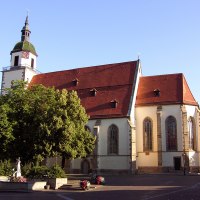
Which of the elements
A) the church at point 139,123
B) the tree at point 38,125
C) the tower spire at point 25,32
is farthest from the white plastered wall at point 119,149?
the tower spire at point 25,32

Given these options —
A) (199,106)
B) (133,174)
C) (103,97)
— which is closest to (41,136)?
(133,174)

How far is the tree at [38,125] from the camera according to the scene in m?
29.5

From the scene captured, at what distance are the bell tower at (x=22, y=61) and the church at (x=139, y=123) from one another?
10614mm

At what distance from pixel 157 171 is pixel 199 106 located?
1146 cm

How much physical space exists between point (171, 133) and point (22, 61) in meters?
27.3

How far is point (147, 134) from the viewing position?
46250 millimetres

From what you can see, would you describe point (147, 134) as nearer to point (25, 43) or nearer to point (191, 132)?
point (191, 132)

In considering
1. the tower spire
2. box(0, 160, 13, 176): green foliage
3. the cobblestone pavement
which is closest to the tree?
box(0, 160, 13, 176): green foliage

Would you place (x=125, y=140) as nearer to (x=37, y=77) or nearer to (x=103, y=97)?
(x=103, y=97)

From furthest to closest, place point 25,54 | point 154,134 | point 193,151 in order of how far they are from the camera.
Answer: point 25,54 < point 154,134 < point 193,151

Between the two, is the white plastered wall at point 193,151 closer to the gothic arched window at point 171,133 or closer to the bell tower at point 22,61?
the gothic arched window at point 171,133

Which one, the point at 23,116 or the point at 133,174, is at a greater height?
the point at 23,116

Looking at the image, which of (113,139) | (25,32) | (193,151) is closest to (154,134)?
(193,151)

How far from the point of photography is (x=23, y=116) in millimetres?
30609
